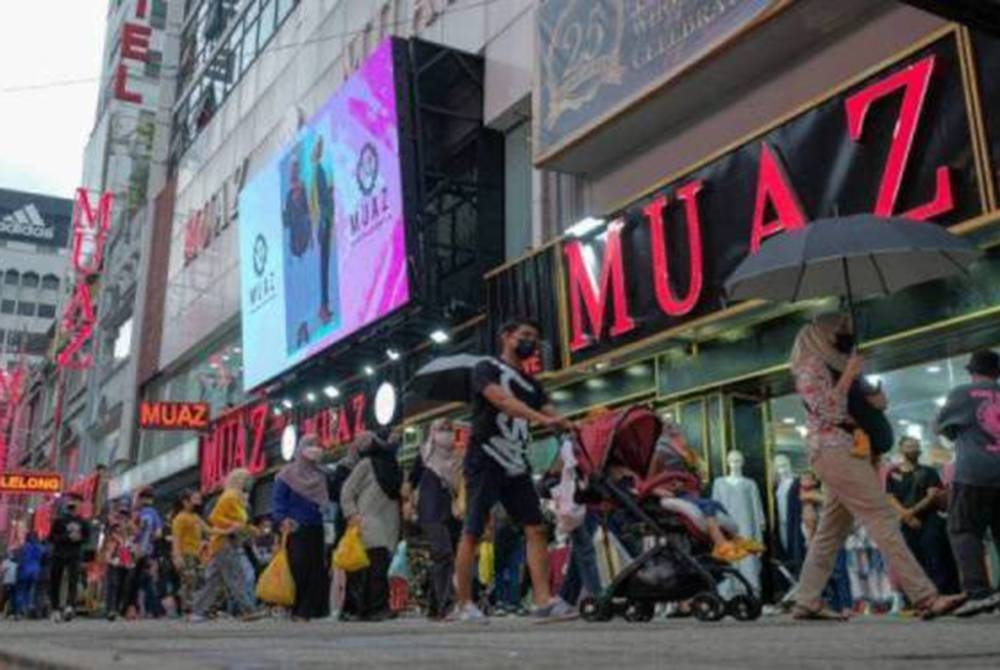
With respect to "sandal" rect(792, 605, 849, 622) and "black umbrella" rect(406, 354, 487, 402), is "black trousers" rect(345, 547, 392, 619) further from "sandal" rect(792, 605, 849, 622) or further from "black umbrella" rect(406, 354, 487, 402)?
"sandal" rect(792, 605, 849, 622)

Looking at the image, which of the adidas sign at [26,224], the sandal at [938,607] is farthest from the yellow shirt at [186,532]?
the adidas sign at [26,224]

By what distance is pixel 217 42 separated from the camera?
35.3m

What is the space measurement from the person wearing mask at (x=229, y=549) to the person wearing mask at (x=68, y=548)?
440cm

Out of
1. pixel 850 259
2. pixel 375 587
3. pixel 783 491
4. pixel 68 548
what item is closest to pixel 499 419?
pixel 850 259

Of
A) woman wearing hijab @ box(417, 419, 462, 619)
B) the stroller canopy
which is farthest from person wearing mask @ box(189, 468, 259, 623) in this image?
the stroller canopy

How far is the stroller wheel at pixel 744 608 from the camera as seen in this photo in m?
6.00

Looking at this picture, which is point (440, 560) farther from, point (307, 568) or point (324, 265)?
point (324, 265)

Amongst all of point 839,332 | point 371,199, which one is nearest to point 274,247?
point 371,199

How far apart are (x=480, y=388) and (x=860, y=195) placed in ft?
15.1

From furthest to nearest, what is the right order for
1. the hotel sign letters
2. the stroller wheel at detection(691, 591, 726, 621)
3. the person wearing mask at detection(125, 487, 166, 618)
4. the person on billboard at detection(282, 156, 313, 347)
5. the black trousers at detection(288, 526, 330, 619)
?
the person on billboard at detection(282, 156, 313, 347) → the person wearing mask at detection(125, 487, 166, 618) → the black trousers at detection(288, 526, 330, 619) → the hotel sign letters → the stroller wheel at detection(691, 591, 726, 621)

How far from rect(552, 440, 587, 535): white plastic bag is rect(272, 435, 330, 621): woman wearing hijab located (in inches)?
134

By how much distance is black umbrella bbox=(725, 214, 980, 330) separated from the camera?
631 centimetres

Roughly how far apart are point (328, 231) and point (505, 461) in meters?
12.7

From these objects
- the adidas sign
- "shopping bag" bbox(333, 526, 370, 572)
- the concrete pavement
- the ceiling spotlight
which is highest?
the adidas sign
